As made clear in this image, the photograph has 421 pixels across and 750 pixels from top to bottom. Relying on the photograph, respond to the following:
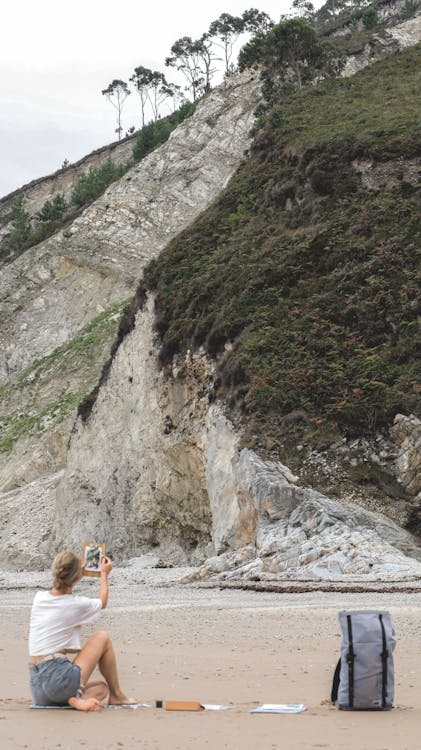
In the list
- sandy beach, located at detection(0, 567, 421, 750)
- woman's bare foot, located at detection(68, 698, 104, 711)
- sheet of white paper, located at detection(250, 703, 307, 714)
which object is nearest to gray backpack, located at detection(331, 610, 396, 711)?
sandy beach, located at detection(0, 567, 421, 750)

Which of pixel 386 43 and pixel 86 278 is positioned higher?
pixel 386 43

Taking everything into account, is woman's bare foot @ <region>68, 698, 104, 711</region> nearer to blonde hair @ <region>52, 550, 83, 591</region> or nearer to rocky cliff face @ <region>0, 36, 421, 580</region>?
blonde hair @ <region>52, 550, 83, 591</region>

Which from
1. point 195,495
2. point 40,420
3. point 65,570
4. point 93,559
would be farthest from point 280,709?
point 40,420

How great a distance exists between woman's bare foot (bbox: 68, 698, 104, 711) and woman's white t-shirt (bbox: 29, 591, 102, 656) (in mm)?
476

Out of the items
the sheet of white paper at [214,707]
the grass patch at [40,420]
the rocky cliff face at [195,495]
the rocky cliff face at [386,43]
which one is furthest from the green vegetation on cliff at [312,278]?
the rocky cliff face at [386,43]

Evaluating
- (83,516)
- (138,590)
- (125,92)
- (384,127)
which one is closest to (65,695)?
(138,590)

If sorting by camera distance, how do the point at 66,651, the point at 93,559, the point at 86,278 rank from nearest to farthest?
the point at 66,651 → the point at 93,559 → the point at 86,278

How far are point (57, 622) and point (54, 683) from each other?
19.9 inches

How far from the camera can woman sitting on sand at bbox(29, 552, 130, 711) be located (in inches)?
253

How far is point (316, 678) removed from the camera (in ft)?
24.0

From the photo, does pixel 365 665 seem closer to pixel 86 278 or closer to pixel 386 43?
pixel 86 278

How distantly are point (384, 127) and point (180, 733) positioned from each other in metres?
31.0

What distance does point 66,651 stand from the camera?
6.82 meters

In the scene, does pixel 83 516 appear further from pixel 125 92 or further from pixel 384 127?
pixel 125 92
